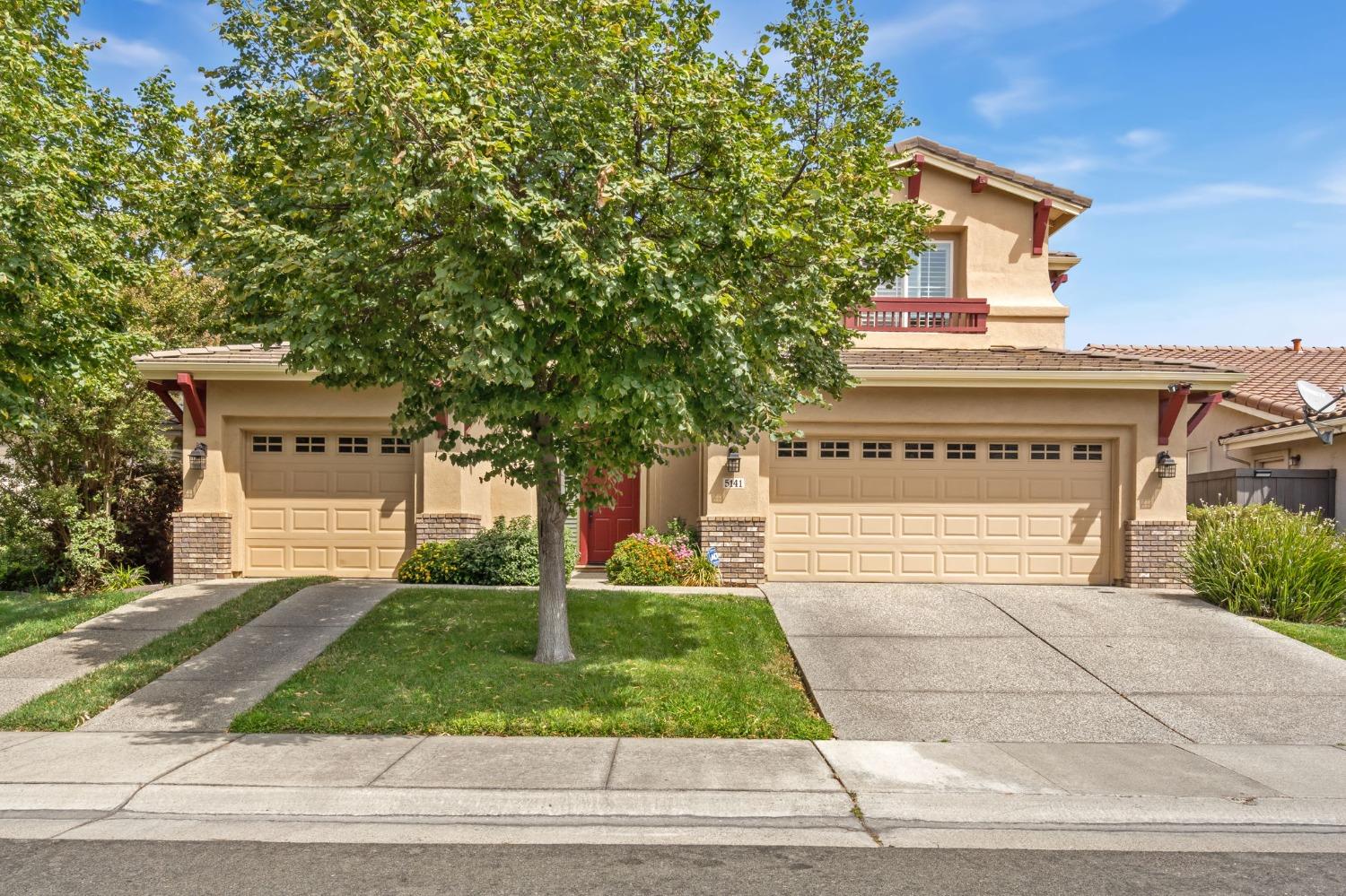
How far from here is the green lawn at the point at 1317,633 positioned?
10336mm

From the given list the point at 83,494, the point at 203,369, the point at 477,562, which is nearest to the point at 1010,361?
the point at 477,562

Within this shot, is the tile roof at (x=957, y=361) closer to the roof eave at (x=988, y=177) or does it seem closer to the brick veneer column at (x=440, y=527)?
the brick veneer column at (x=440, y=527)

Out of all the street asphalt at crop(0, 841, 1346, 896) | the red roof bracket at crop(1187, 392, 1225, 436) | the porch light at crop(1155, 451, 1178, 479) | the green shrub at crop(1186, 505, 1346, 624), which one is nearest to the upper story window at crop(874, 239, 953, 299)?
the red roof bracket at crop(1187, 392, 1225, 436)

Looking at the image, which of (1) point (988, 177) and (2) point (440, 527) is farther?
(1) point (988, 177)

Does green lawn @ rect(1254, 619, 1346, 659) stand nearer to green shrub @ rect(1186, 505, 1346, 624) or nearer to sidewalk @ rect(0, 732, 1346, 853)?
green shrub @ rect(1186, 505, 1346, 624)

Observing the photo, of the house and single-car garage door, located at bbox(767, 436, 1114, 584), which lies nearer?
the house

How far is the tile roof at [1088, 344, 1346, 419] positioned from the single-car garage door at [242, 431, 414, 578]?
14.4 meters

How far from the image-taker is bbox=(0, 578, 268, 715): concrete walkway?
8.74m

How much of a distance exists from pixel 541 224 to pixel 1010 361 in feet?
30.9

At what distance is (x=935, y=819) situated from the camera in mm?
5848

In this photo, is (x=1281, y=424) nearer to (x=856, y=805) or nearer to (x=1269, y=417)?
(x=1269, y=417)

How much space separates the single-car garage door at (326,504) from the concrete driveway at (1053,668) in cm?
607

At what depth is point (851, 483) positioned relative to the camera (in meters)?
14.0

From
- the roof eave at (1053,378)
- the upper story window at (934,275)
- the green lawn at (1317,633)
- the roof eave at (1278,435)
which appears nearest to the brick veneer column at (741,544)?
the roof eave at (1053,378)
